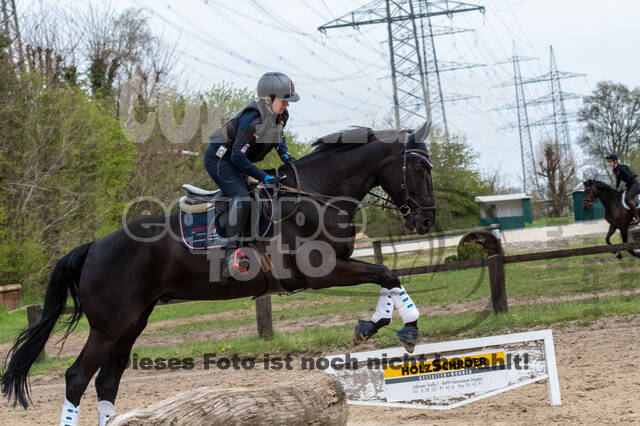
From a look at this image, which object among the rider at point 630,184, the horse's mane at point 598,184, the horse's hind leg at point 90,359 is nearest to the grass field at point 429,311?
the rider at point 630,184

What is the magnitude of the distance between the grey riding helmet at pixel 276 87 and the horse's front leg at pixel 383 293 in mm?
1426

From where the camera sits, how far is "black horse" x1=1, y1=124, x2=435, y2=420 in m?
4.84

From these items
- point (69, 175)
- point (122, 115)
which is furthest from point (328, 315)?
point (122, 115)

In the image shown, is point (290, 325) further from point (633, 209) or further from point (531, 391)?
point (633, 209)

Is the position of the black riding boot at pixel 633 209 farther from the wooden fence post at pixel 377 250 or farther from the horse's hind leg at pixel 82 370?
the horse's hind leg at pixel 82 370

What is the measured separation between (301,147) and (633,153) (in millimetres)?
24195

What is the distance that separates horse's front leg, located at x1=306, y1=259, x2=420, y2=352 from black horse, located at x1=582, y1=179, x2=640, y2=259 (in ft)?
40.4

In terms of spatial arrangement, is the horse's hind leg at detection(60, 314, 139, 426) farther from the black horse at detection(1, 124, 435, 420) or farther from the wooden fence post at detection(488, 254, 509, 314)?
the wooden fence post at detection(488, 254, 509, 314)

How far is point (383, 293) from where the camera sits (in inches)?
184

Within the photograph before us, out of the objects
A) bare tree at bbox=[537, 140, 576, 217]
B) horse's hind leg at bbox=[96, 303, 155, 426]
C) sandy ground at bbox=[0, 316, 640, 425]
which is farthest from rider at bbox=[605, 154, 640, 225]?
bare tree at bbox=[537, 140, 576, 217]

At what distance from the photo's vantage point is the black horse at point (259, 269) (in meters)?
4.84

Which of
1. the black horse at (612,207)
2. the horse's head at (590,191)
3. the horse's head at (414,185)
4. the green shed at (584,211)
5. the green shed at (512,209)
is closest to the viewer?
the horse's head at (414,185)

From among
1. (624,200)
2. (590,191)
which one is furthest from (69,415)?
(590,191)

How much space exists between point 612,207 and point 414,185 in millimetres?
12800
